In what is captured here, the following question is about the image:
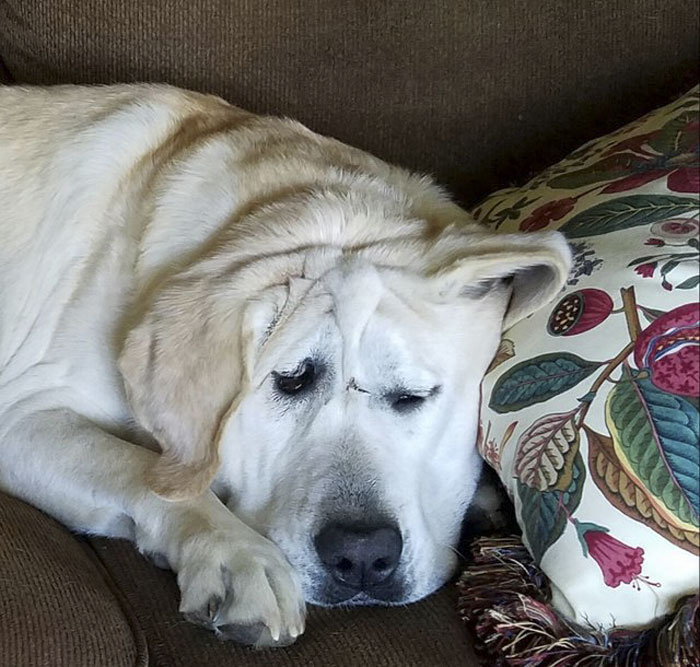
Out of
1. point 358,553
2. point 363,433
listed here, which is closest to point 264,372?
point 363,433

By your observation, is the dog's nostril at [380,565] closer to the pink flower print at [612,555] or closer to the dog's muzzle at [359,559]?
the dog's muzzle at [359,559]

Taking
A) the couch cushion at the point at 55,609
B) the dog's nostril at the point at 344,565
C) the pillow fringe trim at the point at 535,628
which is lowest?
the couch cushion at the point at 55,609

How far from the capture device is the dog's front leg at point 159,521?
1261 millimetres

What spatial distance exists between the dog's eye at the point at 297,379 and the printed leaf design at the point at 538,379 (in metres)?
0.25

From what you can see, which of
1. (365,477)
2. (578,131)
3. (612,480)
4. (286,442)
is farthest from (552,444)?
(578,131)

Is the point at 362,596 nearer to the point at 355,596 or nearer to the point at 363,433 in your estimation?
the point at 355,596

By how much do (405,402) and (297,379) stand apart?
153 millimetres

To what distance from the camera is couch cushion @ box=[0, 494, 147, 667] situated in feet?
3.89

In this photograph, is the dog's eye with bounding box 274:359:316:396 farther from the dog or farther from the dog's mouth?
the dog's mouth

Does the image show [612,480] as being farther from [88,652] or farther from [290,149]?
[290,149]

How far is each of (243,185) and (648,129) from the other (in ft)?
2.04

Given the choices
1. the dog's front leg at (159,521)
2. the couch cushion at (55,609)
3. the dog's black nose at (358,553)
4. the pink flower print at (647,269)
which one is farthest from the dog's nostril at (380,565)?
the pink flower print at (647,269)

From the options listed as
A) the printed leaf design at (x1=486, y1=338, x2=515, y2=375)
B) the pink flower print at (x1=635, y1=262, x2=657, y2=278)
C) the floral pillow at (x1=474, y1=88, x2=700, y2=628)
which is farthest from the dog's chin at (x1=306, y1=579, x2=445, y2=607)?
the pink flower print at (x1=635, y1=262, x2=657, y2=278)

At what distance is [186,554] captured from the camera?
52.6 inches
